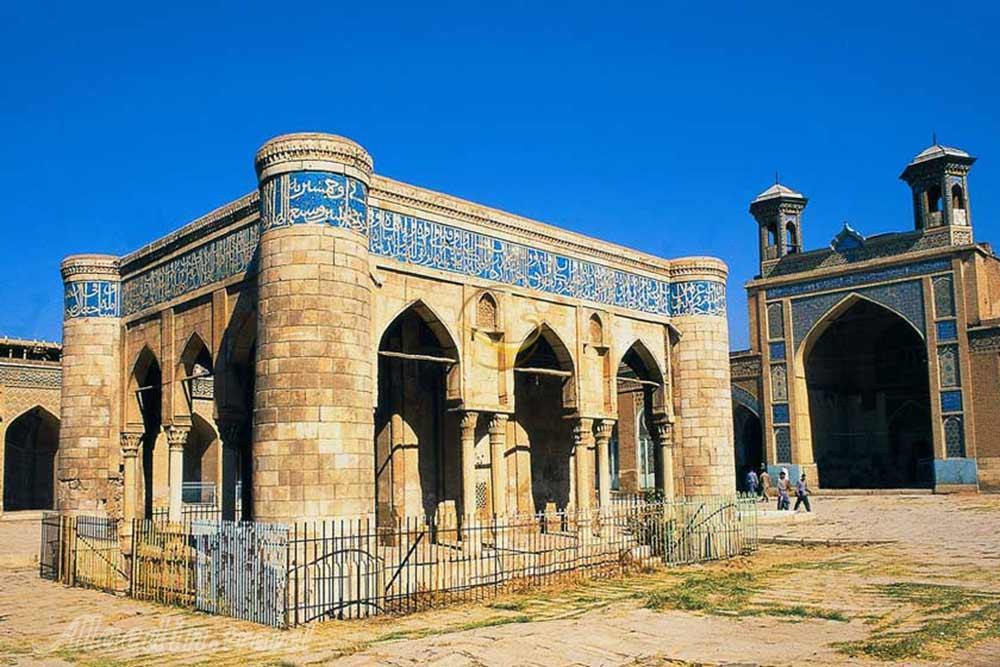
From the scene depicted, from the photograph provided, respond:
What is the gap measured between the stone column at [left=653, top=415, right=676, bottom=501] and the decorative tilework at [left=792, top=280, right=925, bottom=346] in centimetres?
1640

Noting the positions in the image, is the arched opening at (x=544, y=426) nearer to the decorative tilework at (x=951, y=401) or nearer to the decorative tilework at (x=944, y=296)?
the decorative tilework at (x=951, y=401)

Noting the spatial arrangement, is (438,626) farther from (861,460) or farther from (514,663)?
(861,460)

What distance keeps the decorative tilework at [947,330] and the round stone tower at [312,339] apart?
2368 centimetres

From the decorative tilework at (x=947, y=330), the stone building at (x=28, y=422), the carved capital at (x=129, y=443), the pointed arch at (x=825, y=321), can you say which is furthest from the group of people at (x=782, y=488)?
the stone building at (x=28, y=422)

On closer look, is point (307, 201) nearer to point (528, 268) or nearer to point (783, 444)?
point (528, 268)

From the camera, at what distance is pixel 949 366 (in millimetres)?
30234

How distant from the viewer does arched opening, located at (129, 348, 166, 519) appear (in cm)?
1680

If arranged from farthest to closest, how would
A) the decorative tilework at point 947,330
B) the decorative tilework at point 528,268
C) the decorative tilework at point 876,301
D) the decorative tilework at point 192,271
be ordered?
the decorative tilework at point 876,301
the decorative tilework at point 947,330
the decorative tilework at point 528,268
the decorative tilework at point 192,271

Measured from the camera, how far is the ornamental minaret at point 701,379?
17703mm

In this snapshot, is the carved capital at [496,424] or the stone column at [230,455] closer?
the stone column at [230,455]

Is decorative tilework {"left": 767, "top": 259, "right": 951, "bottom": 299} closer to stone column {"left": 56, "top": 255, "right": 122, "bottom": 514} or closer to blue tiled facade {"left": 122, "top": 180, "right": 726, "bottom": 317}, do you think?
blue tiled facade {"left": 122, "top": 180, "right": 726, "bottom": 317}

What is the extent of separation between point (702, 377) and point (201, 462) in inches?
946

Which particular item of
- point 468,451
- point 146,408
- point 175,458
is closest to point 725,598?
point 468,451

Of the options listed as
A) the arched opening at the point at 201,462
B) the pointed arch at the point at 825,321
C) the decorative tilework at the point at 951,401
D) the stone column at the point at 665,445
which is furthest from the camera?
the arched opening at the point at 201,462
